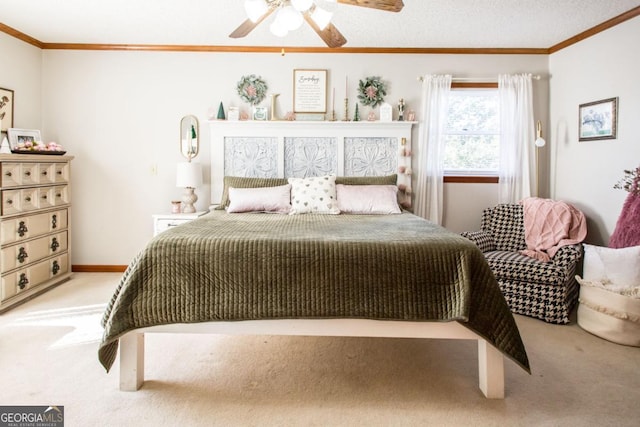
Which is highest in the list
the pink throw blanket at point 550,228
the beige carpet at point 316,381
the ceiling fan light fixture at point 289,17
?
the ceiling fan light fixture at point 289,17

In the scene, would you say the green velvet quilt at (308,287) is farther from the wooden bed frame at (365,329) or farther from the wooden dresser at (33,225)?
the wooden dresser at (33,225)

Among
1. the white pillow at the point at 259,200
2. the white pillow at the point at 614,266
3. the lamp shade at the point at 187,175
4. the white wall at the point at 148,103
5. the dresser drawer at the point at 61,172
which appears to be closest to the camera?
the white pillow at the point at 614,266

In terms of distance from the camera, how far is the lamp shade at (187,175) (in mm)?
4070

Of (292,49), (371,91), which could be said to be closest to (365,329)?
(371,91)

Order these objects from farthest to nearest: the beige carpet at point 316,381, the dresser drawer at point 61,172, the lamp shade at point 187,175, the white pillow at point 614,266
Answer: the lamp shade at point 187,175 < the dresser drawer at point 61,172 < the white pillow at point 614,266 < the beige carpet at point 316,381

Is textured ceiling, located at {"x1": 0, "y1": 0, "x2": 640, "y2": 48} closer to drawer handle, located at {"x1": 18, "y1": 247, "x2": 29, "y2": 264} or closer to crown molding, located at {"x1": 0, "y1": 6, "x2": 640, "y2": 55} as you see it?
crown molding, located at {"x1": 0, "y1": 6, "x2": 640, "y2": 55}

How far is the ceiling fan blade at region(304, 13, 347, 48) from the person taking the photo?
2631mm

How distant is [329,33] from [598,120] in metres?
2.59

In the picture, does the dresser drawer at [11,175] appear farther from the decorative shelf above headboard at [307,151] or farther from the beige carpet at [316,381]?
the decorative shelf above headboard at [307,151]

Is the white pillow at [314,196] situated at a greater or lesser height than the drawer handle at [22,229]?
greater

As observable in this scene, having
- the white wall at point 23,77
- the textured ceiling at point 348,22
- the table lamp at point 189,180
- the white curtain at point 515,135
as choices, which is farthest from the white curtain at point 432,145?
the white wall at point 23,77

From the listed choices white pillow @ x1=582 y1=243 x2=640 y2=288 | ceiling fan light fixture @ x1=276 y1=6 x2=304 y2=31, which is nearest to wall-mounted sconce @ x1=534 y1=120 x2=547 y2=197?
white pillow @ x1=582 y1=243 x2=640 y2=288

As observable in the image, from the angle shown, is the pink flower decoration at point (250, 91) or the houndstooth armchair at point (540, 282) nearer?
the houndstooth armchair at point (540, 282)

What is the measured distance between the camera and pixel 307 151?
4383mm
